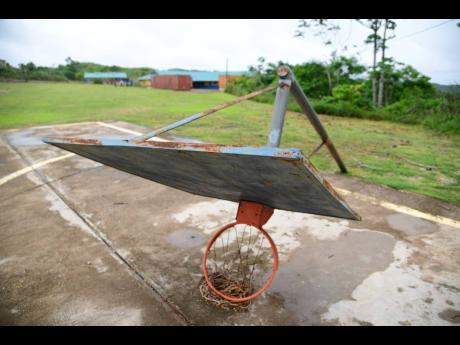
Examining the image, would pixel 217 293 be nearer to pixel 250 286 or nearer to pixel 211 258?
pixel 250 286

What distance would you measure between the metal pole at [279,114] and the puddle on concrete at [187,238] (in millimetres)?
1442

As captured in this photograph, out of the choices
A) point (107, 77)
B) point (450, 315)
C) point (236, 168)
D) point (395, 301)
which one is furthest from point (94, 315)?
point (107, 77)

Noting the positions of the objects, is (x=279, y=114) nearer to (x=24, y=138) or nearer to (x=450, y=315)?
(x=450, y=315)

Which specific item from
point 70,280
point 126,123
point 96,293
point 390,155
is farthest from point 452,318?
point 126,123

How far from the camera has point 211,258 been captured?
2855 mm

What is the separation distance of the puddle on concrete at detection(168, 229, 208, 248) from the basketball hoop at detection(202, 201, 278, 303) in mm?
193

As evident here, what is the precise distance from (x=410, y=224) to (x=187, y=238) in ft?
8.50

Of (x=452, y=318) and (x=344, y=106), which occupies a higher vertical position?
(x=344, y=106)

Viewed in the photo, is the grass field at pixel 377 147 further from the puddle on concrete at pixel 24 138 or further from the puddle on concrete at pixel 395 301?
the puddle on concrete at pixel 395 301

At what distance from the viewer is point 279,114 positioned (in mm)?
2363

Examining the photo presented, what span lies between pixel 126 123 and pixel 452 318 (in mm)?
10227

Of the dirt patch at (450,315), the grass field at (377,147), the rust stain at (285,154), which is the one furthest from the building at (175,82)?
the rust stain at (285,154)

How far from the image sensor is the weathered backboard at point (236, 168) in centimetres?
117
